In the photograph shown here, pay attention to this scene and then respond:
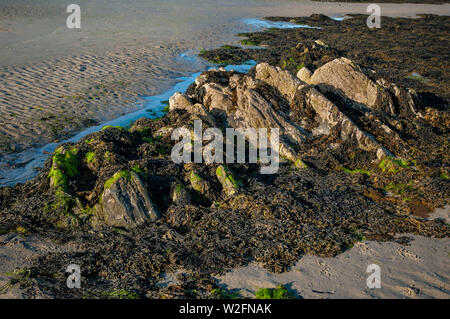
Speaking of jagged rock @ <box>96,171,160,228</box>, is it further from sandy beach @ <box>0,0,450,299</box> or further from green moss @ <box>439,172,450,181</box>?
green moss @ <box>439,172,450,181</box>

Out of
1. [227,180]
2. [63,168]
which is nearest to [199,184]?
[227,180]

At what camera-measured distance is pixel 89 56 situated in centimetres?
1805

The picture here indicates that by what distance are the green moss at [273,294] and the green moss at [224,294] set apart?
283 millimetres

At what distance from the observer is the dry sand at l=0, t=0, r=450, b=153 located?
11.9m

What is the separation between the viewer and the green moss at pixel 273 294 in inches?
202

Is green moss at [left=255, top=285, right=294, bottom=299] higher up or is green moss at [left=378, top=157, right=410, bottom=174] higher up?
green moss at [left=378, top=157, right=410, bottom=174]

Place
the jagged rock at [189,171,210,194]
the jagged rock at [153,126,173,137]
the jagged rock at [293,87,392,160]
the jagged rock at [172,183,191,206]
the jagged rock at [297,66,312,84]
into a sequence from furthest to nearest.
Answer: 1. the jagged rock at [297,66,312,84]
2. the jagged rock at [153,126,173,137]
3. the jagged rock at [293,87,392,160]
4. the jagged rock at [189,171,210,194]
5. the jagged rock at [172,183,191,206]

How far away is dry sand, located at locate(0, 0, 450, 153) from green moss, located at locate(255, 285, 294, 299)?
8.00 metres

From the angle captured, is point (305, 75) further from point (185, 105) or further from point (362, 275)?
point (362, 275)

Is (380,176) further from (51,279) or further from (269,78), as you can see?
(51,279)

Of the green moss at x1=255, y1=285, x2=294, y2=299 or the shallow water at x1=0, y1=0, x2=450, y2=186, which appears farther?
the shallow water at x1=0, y1=0, x2=450, y2=186

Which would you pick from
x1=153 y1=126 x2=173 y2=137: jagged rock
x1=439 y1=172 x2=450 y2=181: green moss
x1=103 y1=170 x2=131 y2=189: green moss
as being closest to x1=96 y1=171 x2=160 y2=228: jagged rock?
x1=103 y1=170 x2=131 y2=189: green moss

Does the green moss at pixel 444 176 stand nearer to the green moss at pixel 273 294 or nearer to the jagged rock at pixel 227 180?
the jagged rock at pixel 227 180

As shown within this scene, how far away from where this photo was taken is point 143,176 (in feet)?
23.7
